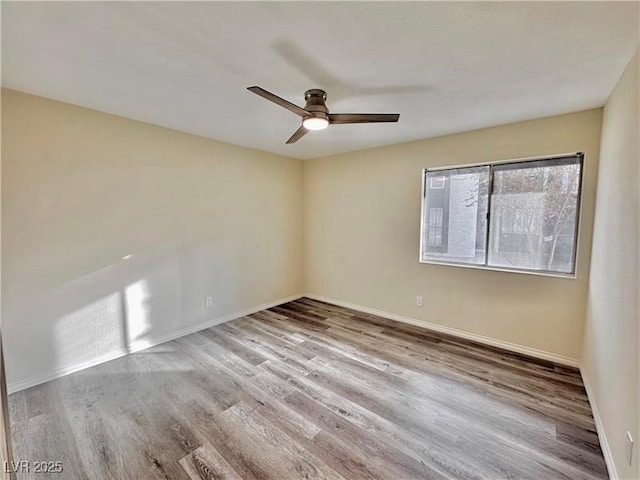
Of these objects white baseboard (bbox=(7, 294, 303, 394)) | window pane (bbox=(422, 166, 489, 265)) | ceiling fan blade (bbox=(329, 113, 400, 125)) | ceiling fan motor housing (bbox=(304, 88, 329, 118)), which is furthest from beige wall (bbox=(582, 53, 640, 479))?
white baseboard (bbox=(7, 294, 303, 394))

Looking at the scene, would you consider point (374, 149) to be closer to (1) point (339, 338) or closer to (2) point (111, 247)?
(1) point (339, 338)

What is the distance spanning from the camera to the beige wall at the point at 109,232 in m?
2.24

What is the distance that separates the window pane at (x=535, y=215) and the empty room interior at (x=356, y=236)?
0.02 m

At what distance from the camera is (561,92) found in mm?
2135

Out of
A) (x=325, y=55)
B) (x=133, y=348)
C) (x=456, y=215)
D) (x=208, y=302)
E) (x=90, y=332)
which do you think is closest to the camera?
(x=325, y=55)

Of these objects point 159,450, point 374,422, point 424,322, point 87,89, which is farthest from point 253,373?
point 87,89

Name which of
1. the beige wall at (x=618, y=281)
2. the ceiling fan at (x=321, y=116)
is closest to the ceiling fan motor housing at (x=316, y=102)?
the ceiling fan at (x=321, y=116)

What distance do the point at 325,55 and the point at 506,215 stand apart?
2.48 m

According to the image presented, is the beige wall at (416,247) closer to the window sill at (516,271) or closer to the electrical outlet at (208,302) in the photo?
the window sill at (516,271)

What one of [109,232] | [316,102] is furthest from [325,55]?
[109,232]

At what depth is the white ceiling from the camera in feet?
4.37

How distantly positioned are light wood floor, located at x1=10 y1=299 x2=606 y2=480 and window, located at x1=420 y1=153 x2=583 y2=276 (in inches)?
39.6

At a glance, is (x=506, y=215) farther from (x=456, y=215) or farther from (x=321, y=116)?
(x=321, y=116)

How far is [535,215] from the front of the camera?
9.18 feet
